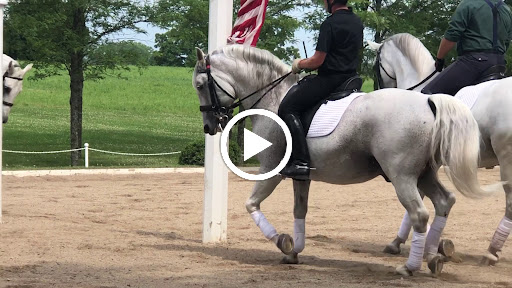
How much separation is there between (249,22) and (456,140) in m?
3.19

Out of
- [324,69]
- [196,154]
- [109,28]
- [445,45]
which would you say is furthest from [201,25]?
[324,69]

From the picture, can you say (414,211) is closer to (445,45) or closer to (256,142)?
(256,142)

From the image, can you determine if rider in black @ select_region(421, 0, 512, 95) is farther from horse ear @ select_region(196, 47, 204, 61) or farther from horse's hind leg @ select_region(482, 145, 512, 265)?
horse ear @ select_region(196, 47, 204, 61)

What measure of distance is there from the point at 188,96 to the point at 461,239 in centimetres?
4715

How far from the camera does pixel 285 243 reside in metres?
9.30

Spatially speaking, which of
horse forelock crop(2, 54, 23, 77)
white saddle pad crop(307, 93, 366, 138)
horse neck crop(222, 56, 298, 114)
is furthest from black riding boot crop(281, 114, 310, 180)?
horse forelock crop(2, 54, 23, 77)

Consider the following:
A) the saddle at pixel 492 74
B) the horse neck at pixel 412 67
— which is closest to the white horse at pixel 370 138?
the saddle at pixel 492 74

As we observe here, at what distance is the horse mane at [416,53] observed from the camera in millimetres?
10845

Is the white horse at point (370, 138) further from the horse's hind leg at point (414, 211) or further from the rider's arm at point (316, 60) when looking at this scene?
the rider's arm at point (316, 60)

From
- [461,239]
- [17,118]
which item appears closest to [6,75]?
[461,239]

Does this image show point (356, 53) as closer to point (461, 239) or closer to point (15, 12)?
point (461, 239)

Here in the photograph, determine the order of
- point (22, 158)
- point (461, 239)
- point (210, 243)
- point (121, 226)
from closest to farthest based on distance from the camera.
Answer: point (210, 243), point (461, 239), point (121, 226), point (22, 158)

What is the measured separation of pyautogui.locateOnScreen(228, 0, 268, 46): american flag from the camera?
33.7 feet

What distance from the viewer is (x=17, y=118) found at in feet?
144
